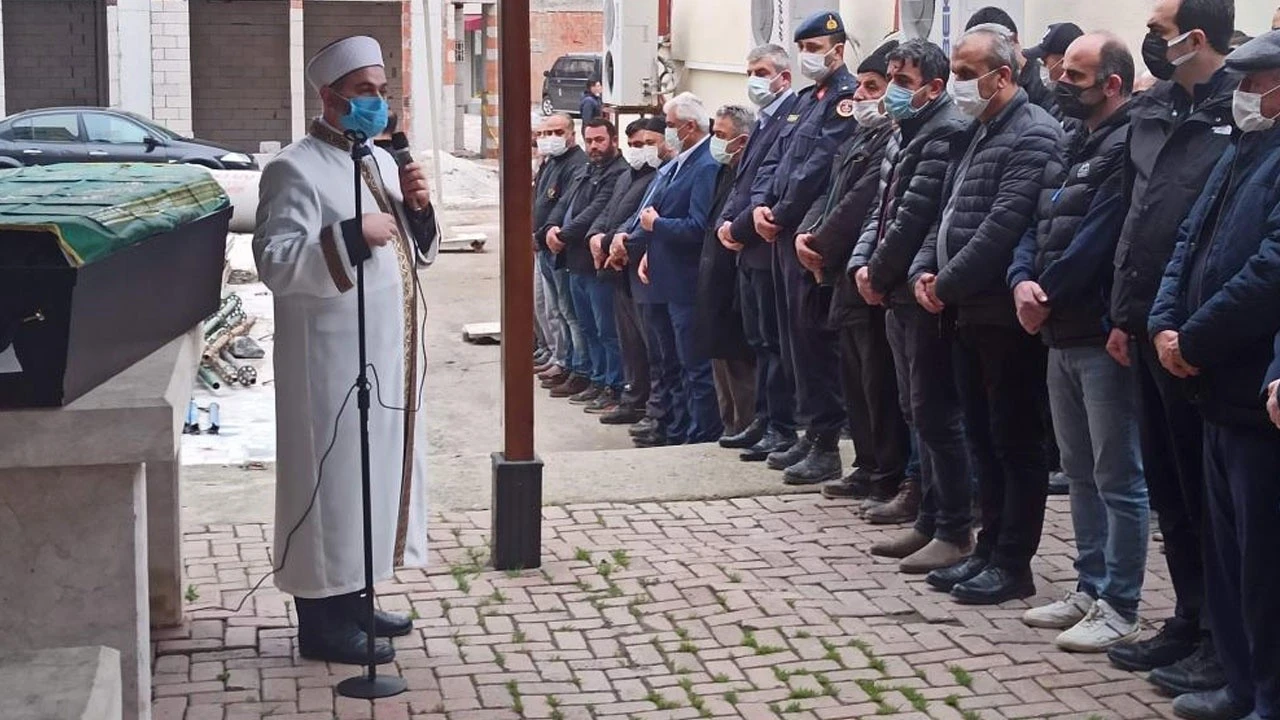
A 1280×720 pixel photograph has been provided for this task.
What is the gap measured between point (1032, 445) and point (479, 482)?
3.19 m

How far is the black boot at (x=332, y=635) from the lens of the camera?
6.32 m

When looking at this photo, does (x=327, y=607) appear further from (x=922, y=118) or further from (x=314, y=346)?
(x=922, y=118)

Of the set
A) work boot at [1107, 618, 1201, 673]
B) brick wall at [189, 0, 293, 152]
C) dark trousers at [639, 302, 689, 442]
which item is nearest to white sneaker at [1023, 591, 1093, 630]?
work boot at [1107, 618, 1201, 673]

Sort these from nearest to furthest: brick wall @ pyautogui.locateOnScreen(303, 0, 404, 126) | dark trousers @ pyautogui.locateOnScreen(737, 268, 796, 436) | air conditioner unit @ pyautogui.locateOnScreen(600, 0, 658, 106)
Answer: dark trousers @ pyautogui.locateOnScreen(737, 268, 796, 436) → air conditioner unit @ pyautogui.locateOnScreen(600, 0, 658, 106) → brick wall @ pyautogui.locateOnScreen(303, 0, 404, 126)

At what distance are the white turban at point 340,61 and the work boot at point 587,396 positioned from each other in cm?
699

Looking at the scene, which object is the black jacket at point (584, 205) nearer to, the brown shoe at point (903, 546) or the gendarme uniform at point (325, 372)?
the brown shoe at point (903, 546)

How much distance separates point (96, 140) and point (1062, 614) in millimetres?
20589

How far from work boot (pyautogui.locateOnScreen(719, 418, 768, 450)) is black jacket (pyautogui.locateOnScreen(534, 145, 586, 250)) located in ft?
11.2

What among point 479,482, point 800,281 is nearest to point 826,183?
point 800,281

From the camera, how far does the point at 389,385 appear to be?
6297mm

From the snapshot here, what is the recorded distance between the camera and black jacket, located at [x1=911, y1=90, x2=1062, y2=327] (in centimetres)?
679

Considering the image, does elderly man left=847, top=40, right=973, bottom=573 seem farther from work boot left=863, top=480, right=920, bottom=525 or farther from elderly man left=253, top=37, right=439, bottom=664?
elderly man left=253, top=37, right=439, bottom=664

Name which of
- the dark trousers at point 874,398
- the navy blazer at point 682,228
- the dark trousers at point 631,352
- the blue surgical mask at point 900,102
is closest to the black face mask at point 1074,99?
the blue surgical mask at point 900,102

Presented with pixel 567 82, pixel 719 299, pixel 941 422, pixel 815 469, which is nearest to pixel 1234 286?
pixel 941 422
